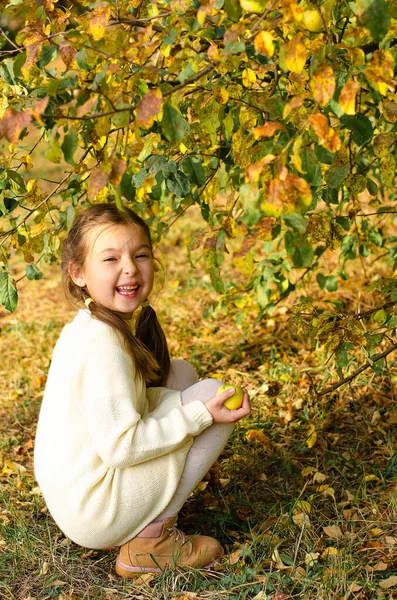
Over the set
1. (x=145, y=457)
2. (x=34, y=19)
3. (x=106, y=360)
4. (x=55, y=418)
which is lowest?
(x=145, y=457)

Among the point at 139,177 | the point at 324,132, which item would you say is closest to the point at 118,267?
the point at 139,177

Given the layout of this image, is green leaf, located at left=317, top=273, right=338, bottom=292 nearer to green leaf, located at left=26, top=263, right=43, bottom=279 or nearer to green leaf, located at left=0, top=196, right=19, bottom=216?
green leaf, located at left=26, top=263, right=43, bottom=279

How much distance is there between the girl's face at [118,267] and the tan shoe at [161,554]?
2.08 ft

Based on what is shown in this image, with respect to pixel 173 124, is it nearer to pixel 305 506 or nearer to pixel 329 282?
pixel 305 506

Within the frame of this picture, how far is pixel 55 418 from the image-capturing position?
1.92m

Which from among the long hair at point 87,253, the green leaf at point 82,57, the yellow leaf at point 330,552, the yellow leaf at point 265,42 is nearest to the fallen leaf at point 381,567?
the yellow leaf at point 330,552

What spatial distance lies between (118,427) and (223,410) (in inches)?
11.8

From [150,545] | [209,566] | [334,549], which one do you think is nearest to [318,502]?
[334,549]

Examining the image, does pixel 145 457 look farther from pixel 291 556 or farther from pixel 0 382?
pixel 0 382

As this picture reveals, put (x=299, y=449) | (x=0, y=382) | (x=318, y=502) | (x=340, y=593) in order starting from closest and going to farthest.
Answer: (x=340, y=593) → (x=318, y=502) → (x=299, y=449) → (x=0, y=382)

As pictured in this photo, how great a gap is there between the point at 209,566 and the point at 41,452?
571 millimetres

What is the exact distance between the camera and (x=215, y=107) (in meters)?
1.76

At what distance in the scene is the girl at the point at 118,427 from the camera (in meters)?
1.87

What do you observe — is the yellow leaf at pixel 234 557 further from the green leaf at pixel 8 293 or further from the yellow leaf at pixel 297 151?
the yellow leaf at pixel 297 151
